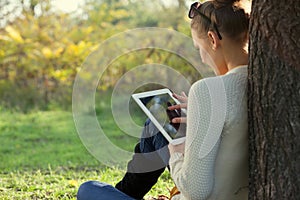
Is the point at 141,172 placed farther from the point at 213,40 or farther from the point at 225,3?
the point at 225,3

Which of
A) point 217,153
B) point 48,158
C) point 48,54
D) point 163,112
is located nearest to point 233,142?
point 217,153

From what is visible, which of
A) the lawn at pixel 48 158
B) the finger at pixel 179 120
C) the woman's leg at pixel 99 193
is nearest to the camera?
the finger at pixel 179 120

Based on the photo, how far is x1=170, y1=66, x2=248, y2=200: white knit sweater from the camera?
194 centimetres

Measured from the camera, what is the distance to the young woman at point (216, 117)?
194cm

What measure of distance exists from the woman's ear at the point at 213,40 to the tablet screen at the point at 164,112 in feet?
1.14

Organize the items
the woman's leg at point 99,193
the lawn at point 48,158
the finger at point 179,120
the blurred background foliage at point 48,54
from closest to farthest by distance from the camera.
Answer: the finger at point 179,120
the woman's leg at point 99,193
the lawn at point 48,158
the blurred background foliage at point 48,54

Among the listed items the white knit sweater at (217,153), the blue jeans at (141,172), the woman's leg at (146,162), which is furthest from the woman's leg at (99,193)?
the white knit sweater at (217,153)

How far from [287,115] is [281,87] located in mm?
93

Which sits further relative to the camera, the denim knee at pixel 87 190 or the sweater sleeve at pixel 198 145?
the denim knee at pixel 87 190

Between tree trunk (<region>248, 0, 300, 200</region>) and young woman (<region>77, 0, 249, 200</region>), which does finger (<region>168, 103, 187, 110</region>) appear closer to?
young woman (<region>77, 0, 249, 200</region>)

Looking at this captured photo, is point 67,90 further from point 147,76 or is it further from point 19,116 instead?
point 147,76

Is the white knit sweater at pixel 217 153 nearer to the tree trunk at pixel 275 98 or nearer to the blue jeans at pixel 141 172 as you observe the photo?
the tree trunk at pixel 275 98

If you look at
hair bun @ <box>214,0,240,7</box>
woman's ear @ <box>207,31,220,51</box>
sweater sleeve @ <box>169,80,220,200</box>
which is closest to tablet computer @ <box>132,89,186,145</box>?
sweater sleeve @ <box>169,80,220,200</box>

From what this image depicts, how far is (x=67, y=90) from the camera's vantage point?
8242mm
